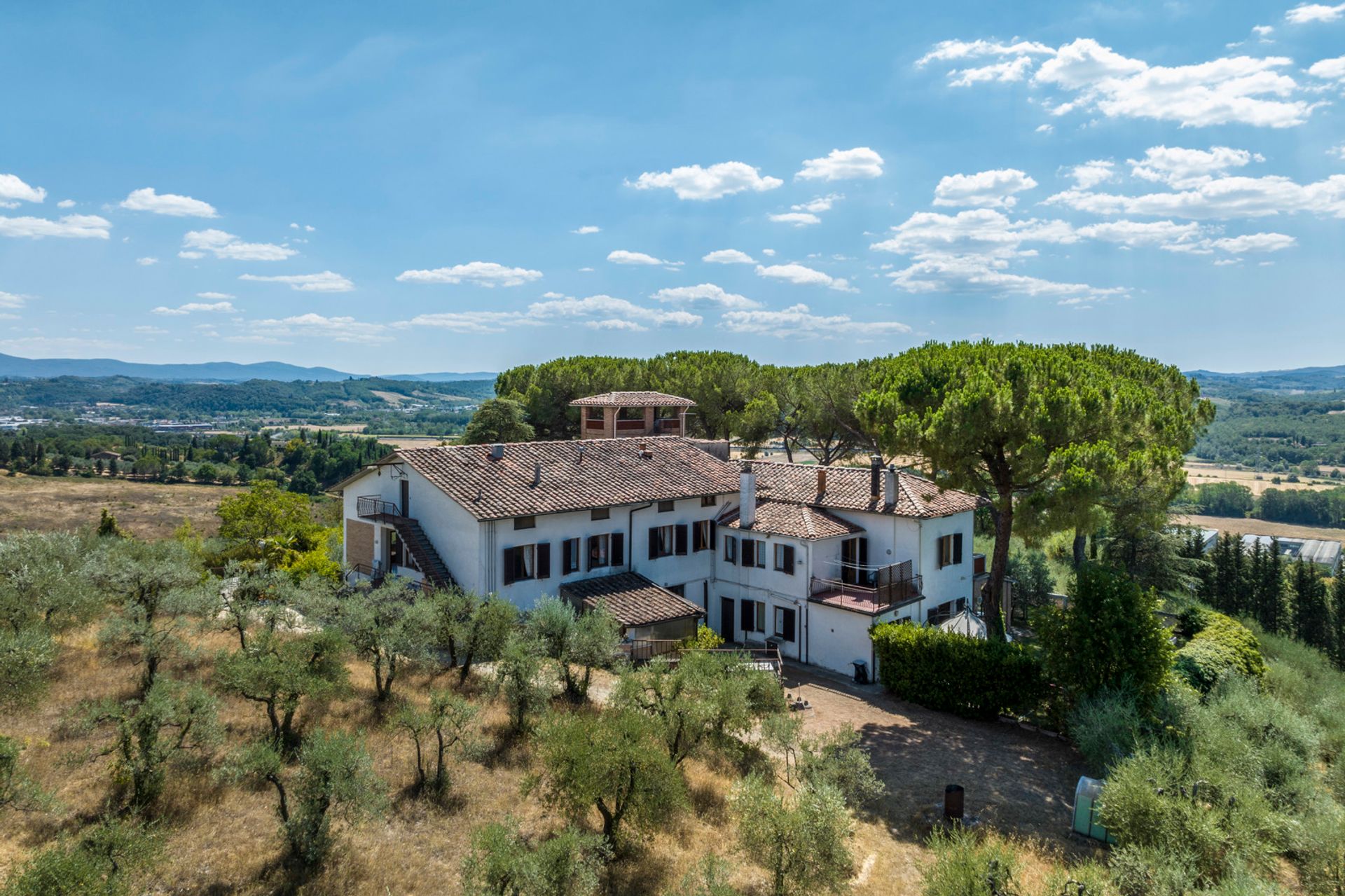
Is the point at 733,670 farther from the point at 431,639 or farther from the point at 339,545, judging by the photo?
the point at 339,545

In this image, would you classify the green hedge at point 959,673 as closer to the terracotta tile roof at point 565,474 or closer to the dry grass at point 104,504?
the terracotta tile roof at point 565,474

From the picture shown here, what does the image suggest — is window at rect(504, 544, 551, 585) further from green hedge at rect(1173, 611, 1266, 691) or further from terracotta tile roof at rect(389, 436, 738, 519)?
green hedge at rect(1173, 611, 1266, 691)

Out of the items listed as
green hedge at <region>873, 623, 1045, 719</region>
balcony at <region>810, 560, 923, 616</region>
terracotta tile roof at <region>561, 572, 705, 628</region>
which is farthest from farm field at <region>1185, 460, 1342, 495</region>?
terracotta tile roof at <region>561, 572, 705, 628</region>

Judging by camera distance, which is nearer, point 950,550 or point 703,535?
point 950,550

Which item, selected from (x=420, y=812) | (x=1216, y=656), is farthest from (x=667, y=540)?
(x=1216, y=656)

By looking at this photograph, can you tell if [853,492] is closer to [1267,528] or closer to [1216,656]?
[1216,656]

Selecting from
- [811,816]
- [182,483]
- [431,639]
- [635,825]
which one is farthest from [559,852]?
[182,483]

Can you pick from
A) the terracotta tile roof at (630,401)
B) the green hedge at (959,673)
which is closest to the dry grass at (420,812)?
the green hedge at (959,673)
